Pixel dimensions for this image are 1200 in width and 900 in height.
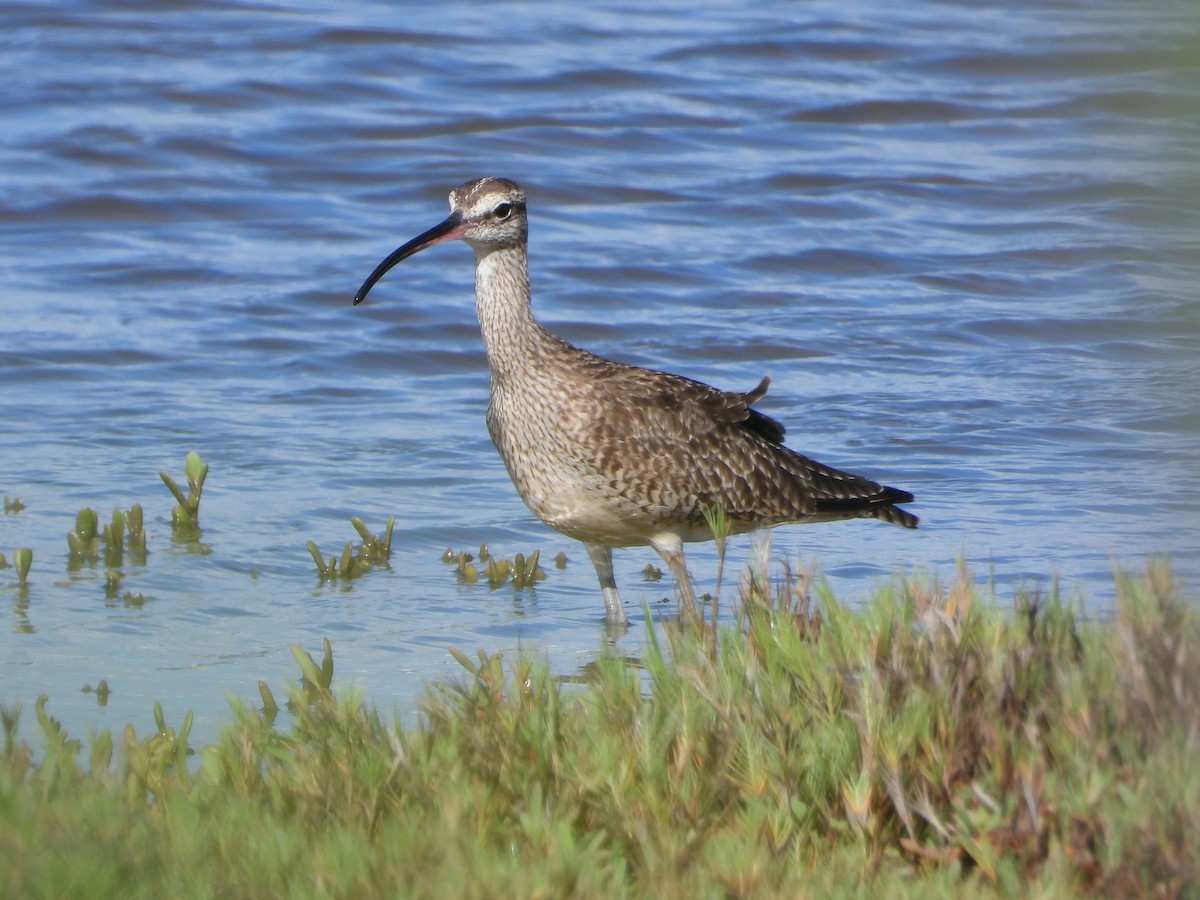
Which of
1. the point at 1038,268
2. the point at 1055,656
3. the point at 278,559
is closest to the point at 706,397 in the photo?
the point at 278,559

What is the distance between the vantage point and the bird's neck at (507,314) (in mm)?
7688

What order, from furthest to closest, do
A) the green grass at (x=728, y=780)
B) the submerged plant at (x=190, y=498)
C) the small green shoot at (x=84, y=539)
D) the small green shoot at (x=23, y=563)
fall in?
1. the submerged plant at (x=190, y=498)
2. the small green shoot at (x=84, y=539)
3. the small green shoot at (x=23, y=563)
4. the green grass at (x=728, y=780)

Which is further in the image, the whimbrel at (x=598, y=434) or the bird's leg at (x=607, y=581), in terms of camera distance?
the bird's leg at (x=607, y=581)

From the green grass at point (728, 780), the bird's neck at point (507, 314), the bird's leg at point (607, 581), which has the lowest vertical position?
the green grass at point (728, 780)

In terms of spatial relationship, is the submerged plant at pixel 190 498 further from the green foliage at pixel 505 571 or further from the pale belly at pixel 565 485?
the pale belly at pixel 565 485

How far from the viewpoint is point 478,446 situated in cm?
1046

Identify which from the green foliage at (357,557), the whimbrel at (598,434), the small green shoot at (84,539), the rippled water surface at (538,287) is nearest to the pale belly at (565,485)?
the whimbrel at (598,434)

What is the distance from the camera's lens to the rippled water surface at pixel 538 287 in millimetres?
7539

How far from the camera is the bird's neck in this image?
7688 mm

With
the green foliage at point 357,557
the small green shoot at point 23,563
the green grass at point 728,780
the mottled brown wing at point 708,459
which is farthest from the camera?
the green foliage at point 357,557

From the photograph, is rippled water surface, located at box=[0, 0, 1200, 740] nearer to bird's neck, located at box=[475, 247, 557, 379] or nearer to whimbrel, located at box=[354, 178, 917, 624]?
whimbrel, located at box=[354, 178, 917, 624]

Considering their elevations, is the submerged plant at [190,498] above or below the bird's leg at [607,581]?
above

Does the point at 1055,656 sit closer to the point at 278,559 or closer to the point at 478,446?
the point at 278,559

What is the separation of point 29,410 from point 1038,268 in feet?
26.7
